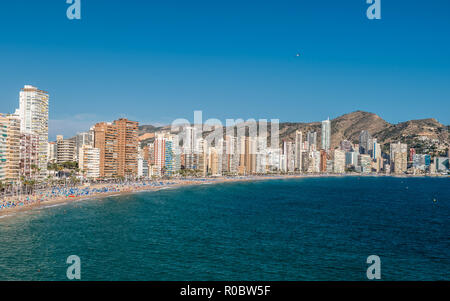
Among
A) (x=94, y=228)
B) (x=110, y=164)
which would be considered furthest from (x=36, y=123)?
(x=94, y=228)

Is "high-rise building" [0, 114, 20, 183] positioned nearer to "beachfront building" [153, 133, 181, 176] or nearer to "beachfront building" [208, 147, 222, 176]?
"beachfront building" [153, 133, 181, 176]

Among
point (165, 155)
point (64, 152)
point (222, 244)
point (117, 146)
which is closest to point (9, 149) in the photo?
point (117, 146)

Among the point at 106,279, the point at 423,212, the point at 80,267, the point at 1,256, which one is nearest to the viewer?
the point at 106,279

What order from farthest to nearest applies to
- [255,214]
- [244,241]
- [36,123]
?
1. [36,123]
2. [255,214]
3. [244,241]

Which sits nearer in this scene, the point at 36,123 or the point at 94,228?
the point at 94,228

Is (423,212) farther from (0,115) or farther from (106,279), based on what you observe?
(0,115)

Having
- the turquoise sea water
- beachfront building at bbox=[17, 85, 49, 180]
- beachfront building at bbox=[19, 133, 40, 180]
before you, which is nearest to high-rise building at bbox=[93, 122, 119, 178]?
beachfront building at bbox=[17, 85, 49, 180]

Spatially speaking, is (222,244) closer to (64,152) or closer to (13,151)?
(13,151)

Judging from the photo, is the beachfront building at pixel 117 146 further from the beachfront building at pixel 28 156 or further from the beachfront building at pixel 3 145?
the beachfront building at pixel 3 145
